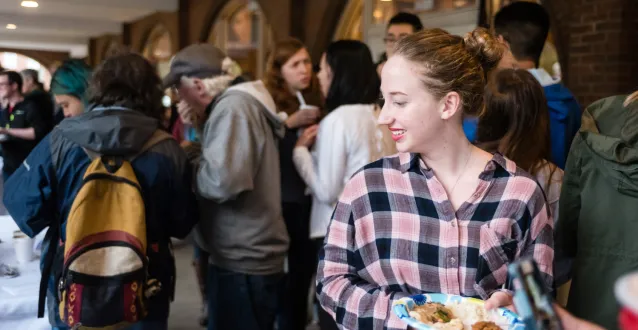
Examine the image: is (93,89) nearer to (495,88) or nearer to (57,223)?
(57,223)

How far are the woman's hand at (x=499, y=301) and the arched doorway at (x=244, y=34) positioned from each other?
7752 millimetres

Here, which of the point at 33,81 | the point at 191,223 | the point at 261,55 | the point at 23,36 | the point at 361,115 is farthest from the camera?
the point at 261,55

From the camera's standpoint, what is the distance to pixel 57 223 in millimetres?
1984

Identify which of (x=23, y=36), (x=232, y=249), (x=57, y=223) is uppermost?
(x=23, y=36)

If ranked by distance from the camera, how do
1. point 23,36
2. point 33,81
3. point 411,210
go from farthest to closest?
point 33,81
point 23,36
point 411,210

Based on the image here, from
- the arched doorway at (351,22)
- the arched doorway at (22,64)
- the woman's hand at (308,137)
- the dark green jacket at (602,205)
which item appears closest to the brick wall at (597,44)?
the woman's hand at (308,137)

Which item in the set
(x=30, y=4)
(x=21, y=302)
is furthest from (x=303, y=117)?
(x=30, y=4)

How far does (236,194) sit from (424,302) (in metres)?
1.16

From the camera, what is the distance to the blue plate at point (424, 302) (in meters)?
1.06

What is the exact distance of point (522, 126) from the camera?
74.4 inches

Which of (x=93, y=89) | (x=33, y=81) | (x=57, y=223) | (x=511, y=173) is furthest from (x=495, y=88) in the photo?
(x=33, y=81)

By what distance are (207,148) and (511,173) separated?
127cm

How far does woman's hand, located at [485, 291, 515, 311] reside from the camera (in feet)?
3.62

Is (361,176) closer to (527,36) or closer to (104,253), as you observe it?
(104,253)
